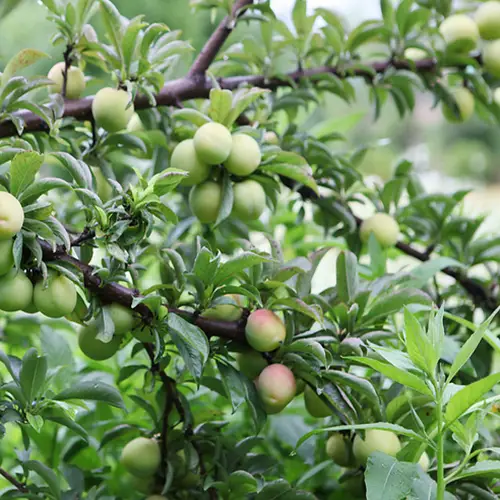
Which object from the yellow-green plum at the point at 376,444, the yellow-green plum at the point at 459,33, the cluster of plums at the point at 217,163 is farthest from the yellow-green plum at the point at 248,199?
the yellow-green plum at the point at 459,33

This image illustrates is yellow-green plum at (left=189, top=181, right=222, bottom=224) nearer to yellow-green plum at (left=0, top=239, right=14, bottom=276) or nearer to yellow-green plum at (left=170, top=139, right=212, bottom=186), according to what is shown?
yellow-green plum at (left=170, top=139, right=212, bottom=186)

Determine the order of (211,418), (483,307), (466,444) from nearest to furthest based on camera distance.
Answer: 1. (466,444)
2. (211,418)
3. (483,307)

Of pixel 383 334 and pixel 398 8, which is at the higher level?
pixel 398 8

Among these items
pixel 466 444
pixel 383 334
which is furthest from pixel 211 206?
pixel 466 444

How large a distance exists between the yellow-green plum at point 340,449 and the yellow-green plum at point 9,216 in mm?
324

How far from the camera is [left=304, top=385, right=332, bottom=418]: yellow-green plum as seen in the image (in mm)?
620

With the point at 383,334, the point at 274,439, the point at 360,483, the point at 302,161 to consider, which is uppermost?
the point at 302,161

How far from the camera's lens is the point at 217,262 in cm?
54

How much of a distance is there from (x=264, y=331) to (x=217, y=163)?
0.50 ft

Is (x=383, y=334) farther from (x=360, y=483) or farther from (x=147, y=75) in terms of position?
(x=147, y=75)

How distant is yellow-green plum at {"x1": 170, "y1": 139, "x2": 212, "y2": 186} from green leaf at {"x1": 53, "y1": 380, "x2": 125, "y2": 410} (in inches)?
7.3

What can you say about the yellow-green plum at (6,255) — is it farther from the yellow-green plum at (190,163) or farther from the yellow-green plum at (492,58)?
the yellow-green plum at (492,58)

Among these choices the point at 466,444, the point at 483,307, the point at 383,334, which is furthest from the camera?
the point at 483,307

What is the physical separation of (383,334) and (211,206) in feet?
0.60
